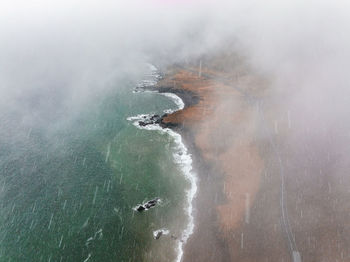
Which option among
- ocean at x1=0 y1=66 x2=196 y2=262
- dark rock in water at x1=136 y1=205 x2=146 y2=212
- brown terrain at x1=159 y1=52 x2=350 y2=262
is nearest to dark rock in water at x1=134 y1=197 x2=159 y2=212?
dark rock in water at x1=136 y1=205 x2=146 y2=212

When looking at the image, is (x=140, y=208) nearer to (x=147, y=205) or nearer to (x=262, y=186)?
(x=147, y=205)

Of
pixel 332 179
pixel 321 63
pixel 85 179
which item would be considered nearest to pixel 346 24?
pixel 321 63

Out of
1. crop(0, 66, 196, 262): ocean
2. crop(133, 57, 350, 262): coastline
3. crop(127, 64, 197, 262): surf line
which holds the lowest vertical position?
crop(0, 66, 196, 262): ocean

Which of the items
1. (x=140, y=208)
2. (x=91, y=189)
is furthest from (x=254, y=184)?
(x=91, y=189)

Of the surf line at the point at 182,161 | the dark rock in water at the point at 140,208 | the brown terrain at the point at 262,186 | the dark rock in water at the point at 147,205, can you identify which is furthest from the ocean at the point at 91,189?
the brown terrain at the point at 262,186

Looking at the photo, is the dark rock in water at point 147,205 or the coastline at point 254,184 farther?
the dark rock in water at point 147,205

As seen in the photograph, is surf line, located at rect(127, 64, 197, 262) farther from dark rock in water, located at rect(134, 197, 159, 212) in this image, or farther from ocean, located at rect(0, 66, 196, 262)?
dark rock in water, located at rect(134, 197, 159, 212)

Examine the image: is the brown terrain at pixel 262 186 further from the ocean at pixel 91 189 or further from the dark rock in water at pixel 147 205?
the dark rock in water at pixel 147 205
